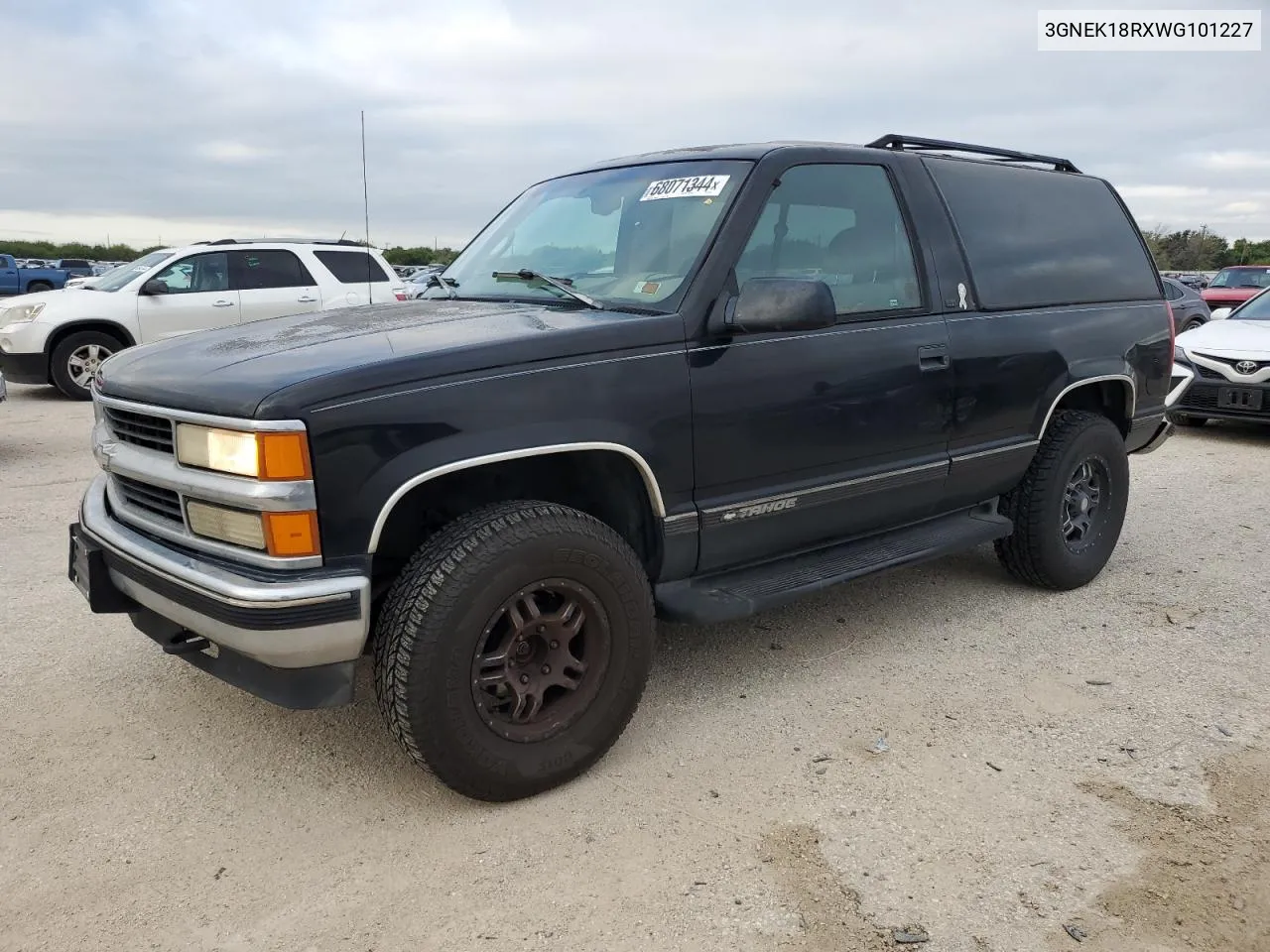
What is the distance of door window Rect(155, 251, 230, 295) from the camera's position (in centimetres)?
1100

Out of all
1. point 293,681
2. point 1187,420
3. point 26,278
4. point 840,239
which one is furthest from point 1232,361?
point 26,278

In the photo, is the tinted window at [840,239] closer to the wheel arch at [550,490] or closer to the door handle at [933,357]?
the door handle at [933,357]

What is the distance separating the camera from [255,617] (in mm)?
2488

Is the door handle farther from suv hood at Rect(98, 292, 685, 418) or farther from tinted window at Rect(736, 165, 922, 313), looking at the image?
suv hood at Rect(98, 292, 685, 418)

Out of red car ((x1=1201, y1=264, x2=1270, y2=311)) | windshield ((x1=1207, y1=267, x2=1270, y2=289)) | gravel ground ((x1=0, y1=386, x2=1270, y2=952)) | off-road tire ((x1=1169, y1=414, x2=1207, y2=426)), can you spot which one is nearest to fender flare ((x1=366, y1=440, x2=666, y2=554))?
gravel ground ((x1=0, y1=386, x2=1270, y2=952))

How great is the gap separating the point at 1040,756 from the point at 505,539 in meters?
1.85

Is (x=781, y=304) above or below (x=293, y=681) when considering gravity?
above

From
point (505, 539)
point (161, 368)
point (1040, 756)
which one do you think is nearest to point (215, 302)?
point (161, 368)

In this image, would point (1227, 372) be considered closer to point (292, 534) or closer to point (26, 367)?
point (292, 534)

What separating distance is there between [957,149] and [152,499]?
3.57m

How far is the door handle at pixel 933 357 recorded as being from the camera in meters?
3.76

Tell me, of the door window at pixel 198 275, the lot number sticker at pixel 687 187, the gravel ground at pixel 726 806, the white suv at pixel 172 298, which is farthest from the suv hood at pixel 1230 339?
the door window at pixel 198 275

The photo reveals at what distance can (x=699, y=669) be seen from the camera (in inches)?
151

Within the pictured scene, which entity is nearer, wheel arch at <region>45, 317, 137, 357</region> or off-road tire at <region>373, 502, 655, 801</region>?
off-road tire at <region>373, 502, 655, 801</region>
